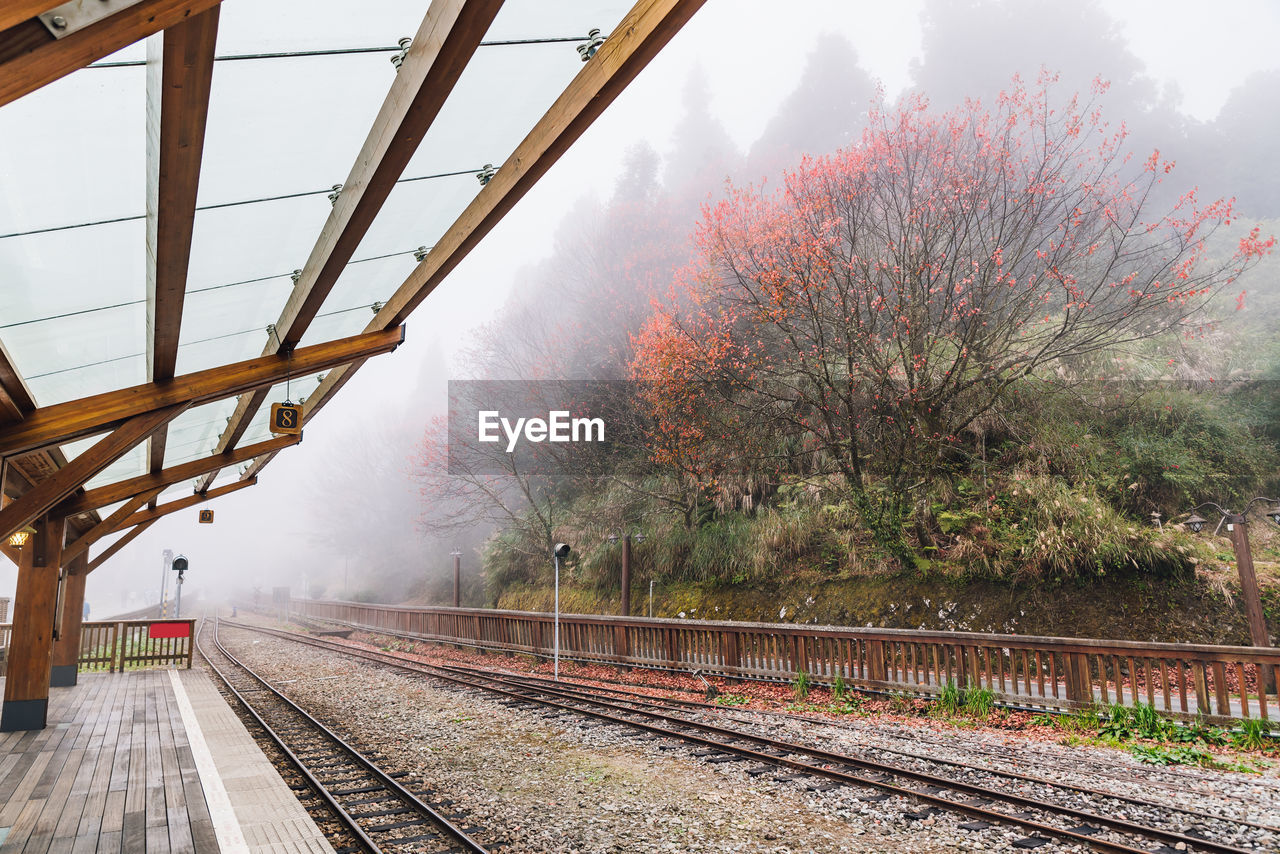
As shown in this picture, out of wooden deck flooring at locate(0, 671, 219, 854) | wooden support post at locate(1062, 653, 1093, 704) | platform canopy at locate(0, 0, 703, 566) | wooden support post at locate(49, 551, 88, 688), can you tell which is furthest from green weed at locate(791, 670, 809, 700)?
wooden support post at locate(49, 551, 88, 688)

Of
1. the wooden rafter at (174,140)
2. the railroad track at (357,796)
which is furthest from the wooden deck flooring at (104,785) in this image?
the wooden rafter at (174,140)

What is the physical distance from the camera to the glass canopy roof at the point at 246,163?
9.21 ft

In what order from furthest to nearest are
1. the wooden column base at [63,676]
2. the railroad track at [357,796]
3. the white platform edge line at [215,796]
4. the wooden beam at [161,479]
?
the wooden column base at [63,676] → the wooden beam at [161,479] → the railroad track at [357,796] → the white platform edge line at [215,796]

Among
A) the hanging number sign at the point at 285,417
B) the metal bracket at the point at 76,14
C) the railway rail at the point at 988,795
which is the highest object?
the metal bracket at the point at 76,14

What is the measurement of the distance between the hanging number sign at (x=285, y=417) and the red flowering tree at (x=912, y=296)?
389 inches

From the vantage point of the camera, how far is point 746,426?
1792 centimetres

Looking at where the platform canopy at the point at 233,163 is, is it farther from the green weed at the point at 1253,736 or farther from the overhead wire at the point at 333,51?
the green weed at the point at 1253,736

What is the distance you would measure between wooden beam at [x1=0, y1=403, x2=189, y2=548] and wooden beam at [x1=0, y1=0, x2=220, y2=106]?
14.6 ft

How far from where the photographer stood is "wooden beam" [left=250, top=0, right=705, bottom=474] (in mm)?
3162

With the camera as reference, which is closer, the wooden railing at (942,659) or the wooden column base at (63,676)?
the wooden railing at (942,659)

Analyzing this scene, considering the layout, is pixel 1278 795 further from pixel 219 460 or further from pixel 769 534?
pixel 219 460

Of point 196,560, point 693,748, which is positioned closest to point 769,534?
point 693,748

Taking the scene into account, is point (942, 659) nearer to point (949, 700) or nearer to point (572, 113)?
point (949, 700)

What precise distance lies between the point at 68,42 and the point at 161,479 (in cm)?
891
